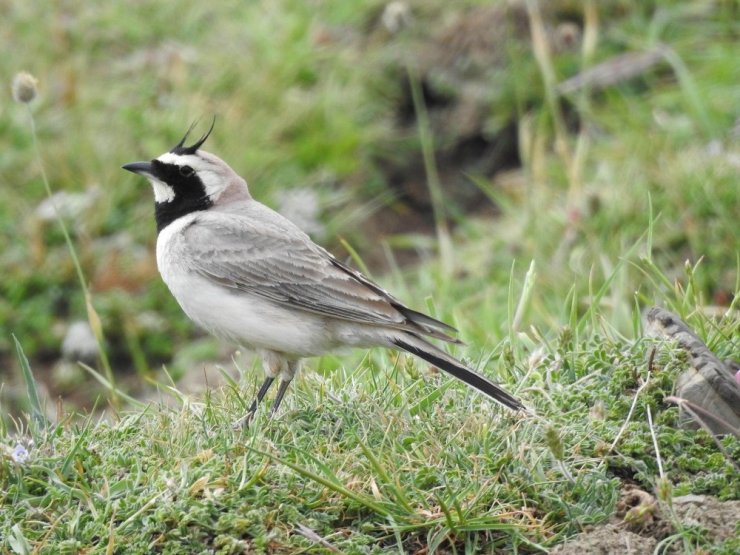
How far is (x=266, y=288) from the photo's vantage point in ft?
16.2

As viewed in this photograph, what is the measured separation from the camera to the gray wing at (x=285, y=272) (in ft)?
15.4

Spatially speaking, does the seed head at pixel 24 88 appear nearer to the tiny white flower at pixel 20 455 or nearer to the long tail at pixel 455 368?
the tiny white flower at pixel 20 455

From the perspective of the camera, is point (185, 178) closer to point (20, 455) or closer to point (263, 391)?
point (263, 391)

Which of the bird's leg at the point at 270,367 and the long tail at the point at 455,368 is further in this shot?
the bird's leg at the point at 270,367


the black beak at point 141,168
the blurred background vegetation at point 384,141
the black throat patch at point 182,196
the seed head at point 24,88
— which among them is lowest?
the blurred background vegetation at point 384,141

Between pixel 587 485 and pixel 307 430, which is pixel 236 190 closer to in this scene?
pixel 307 430

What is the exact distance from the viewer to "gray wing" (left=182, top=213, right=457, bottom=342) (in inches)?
185

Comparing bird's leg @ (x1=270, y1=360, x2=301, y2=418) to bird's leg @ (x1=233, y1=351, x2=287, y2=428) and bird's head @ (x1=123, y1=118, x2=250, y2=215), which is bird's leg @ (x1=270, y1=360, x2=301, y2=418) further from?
bird's head @ (x1=123, y1=118, x2=250, y2=215)

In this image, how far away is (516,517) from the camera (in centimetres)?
379

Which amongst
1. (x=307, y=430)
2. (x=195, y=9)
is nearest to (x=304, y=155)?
(x=195, y=9)

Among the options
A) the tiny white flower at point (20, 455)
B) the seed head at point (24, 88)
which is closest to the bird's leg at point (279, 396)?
the tiny white flower at point (20, 455)

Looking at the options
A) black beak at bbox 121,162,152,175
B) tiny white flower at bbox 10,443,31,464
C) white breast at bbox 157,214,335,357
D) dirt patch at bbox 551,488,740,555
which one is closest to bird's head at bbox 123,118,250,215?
black beak at bbox 121,162,152,175

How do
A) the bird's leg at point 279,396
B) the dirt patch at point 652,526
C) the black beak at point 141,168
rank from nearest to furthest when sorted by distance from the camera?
the dirt patch at point 652,526, the bird's leg at point 279,396, the black beak at point 141,168

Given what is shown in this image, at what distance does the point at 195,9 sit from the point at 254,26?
32.2 inches
